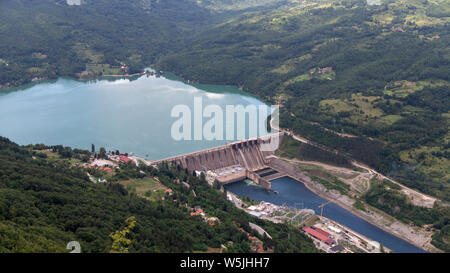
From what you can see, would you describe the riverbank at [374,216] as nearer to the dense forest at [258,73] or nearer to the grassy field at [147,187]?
the dense forest at [258,73]

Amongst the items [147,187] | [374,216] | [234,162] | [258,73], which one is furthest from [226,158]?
[258,73]

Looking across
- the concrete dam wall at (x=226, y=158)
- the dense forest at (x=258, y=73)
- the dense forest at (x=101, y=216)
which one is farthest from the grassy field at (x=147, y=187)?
the concrete dam wall at (x=226, y=158)

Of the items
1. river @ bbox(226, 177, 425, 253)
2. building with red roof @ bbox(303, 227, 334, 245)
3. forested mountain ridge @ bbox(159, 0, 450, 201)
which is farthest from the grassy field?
forested mountain ridge @ bbox(159, 0, 450, 201)

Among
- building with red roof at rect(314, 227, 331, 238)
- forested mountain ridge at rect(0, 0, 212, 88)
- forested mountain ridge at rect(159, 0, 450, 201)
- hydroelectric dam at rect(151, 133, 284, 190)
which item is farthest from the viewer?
forested mountain ridge at rect(0, 0, 212, 88)

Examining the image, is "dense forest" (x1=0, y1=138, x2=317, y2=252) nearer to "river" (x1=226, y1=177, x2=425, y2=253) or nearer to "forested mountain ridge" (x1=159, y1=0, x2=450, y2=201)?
"river" (x1=226, y1=177, x2=425, y2=253)

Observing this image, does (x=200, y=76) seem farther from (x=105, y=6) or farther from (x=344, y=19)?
(x=105, y=6)

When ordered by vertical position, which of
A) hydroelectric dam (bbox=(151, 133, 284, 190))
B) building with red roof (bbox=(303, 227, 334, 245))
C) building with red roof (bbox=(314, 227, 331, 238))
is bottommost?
building with red roof (bbox=(314, 227, 331, 238))
